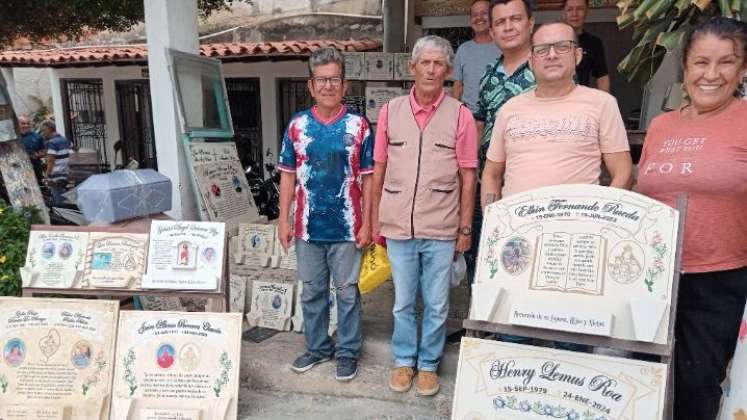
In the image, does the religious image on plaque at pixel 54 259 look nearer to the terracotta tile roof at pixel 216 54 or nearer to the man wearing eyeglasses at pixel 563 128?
the man wearing eyeglasses at pixel 563 128

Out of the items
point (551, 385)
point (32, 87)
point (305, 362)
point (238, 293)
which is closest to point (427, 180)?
point (551, 385)

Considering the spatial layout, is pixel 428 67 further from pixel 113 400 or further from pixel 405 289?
pixel 113 400

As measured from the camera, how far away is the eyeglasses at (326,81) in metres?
2.40

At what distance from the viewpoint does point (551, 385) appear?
1.70 meters

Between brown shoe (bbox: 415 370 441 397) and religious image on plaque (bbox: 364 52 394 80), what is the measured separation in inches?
104

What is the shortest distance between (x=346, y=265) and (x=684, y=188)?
4.93ft

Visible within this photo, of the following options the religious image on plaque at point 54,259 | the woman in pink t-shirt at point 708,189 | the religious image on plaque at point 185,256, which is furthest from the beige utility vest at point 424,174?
the religious image on plaque at point 54,259

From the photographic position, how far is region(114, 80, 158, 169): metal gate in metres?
9.96

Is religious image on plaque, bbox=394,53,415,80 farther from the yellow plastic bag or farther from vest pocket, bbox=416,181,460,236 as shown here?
vest pocket, bbox=416,181,460,236

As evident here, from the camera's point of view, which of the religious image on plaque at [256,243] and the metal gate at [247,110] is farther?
the metal gate at [247,110]

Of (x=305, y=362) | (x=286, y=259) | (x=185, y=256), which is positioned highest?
(x=185, y=256)

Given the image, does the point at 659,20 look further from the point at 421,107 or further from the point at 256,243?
the point at 256,243

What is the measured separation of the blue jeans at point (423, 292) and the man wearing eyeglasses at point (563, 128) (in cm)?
58

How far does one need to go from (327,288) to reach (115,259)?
108 centimetres
